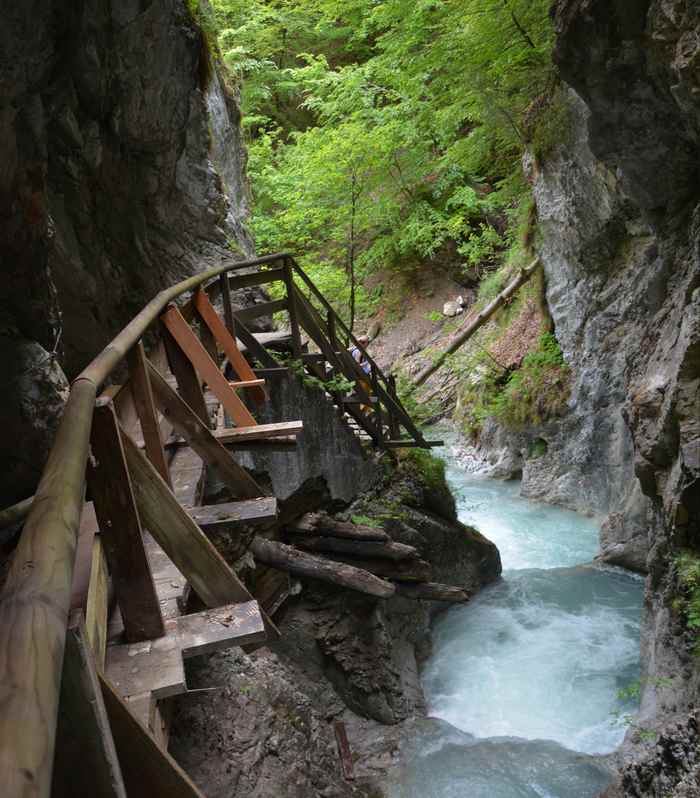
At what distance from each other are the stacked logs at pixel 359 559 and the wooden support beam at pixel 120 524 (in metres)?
4.36

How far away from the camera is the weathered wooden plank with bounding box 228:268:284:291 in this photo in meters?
6.97

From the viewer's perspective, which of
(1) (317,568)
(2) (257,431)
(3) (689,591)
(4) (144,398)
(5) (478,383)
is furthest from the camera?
(5) (478,383)

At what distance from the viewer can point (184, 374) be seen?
477 cm

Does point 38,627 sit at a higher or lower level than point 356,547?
higher

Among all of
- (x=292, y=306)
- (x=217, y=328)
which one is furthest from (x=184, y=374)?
(x=292, y=306)

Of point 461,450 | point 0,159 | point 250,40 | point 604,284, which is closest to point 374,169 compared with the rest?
point 604,284

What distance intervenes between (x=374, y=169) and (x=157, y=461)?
447 inches

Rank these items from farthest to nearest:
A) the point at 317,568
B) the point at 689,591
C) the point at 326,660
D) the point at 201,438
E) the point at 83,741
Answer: the point at 326,660
the point at 317,568
the point at 689,591
the point at 201,438
the point at 83,741

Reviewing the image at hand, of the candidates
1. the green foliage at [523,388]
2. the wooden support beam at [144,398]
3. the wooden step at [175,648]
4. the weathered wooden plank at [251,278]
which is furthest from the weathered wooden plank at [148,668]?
the green foliage at [523,388]

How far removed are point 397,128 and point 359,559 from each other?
9580 mm

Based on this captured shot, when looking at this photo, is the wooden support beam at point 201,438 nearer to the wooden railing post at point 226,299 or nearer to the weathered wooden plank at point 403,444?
the wooden railing post at point 226,299

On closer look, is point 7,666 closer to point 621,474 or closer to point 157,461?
point 157,461

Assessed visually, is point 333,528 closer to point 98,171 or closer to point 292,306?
point 292,306

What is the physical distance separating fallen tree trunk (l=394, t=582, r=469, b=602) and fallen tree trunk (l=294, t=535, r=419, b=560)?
394 mm
